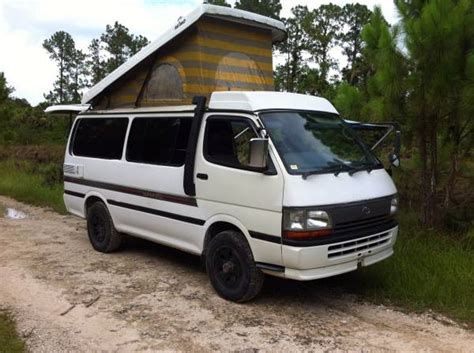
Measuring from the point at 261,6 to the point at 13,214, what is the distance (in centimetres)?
1978

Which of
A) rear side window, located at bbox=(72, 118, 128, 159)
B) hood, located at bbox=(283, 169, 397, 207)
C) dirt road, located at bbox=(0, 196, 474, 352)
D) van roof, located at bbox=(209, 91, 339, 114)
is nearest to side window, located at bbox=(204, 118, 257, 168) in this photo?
van roof, located at bbox=(209, 91, 339, 114)

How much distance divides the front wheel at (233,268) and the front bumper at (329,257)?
433 mm

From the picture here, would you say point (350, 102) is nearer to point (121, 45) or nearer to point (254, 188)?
point (254, 188)

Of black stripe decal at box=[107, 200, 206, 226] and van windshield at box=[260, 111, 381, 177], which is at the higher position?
van windshield at box=[260, 111, 381, 177]

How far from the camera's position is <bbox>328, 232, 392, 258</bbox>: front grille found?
484 centimetres

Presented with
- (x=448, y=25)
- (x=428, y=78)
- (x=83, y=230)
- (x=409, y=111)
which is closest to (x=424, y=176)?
(x=409, y=111)

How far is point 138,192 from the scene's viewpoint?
6.57 m

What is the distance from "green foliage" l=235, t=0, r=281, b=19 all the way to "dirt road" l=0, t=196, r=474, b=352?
73.2 feet

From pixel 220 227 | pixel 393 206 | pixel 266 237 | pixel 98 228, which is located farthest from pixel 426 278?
pixel 98 228

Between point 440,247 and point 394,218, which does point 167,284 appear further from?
point 440,247

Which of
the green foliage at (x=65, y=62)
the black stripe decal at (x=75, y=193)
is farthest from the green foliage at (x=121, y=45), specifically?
the black stripe decal at (x=75, y=193)

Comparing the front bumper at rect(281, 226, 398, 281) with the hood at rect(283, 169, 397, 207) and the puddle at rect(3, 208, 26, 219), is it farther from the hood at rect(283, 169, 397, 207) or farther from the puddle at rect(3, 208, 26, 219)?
the puddle at rect(3, 208, 26, 219)

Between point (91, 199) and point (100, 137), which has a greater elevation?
point (100, 137)

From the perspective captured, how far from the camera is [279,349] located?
4.33 meters
